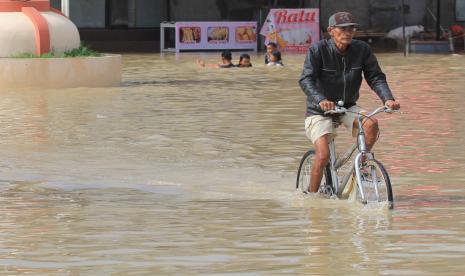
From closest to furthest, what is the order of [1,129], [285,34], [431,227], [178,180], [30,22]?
1. [431,227]
2. [178,180]
3. [1,129]
4. [30,22]
5. [285,34]

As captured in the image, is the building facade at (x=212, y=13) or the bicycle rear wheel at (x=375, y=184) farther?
the building facade at (x=212, y=13)

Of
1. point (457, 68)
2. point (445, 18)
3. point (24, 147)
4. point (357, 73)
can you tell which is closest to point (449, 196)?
point (357, 73)

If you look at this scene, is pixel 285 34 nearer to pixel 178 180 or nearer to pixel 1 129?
pixel 1 129

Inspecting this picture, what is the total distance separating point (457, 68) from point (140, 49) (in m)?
13.0

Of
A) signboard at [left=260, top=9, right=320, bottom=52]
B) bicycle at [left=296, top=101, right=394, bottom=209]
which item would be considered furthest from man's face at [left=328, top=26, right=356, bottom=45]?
signboard at [left=260, top=9, right=320, bottom=52]

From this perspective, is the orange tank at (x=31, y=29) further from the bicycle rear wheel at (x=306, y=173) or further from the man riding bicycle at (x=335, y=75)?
the man riding bicycle at (x=335, y=75)

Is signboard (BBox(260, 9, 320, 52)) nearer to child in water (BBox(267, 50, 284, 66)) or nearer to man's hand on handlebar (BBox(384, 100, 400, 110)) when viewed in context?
child in water (BBox(267, 50, 284, 66))

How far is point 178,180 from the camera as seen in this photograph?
12.8 m

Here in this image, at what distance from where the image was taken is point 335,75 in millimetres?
10664

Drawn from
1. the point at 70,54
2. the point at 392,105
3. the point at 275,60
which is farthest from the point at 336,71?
the point at 275,60

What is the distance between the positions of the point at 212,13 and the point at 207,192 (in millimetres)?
30651

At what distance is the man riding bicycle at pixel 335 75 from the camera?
34.7 ft

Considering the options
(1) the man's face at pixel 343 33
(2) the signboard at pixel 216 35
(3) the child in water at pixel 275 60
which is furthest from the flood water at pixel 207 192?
(2) the signboard at pixel 216 35

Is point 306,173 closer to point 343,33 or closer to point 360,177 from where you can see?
point 360,177
